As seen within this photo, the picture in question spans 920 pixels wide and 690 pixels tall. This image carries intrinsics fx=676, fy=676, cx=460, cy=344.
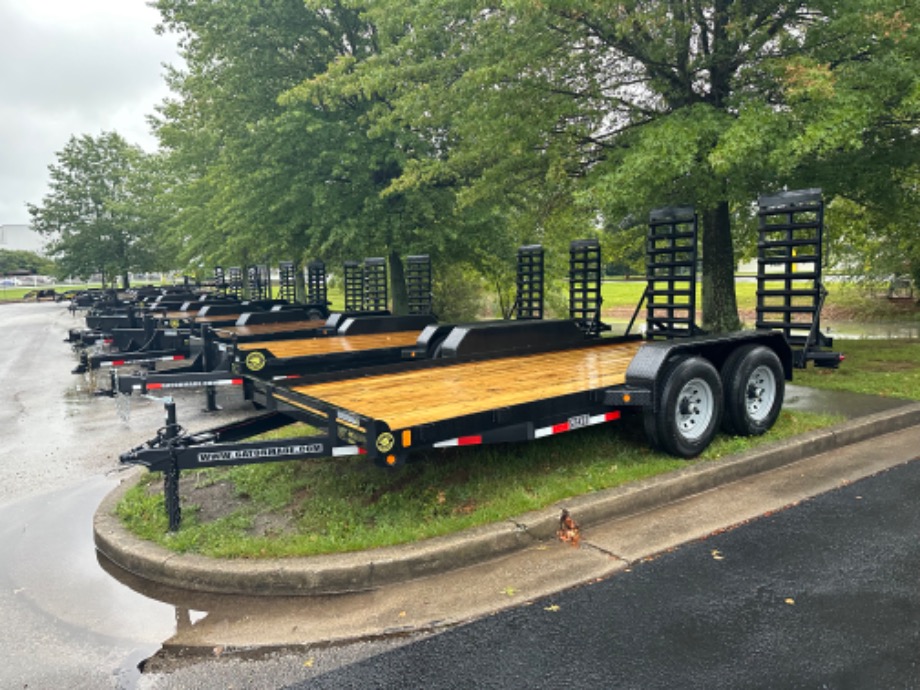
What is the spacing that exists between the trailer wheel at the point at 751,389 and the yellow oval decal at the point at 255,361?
445cm

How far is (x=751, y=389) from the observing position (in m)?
6.32

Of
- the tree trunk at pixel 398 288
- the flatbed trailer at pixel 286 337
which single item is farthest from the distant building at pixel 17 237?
the flatbed trailer at pixel 286 337

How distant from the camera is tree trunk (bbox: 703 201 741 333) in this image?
11.3m

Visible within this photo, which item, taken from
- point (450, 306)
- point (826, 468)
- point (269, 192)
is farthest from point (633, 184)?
point (450, 306)

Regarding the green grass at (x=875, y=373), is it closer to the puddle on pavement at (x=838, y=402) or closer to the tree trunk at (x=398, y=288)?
the puddle on pavement at (x=838, y=402)

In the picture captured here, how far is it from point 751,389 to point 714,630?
3.40 m

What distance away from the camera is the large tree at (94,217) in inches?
1564

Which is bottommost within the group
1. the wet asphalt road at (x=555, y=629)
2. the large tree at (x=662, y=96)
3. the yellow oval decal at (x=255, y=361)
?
the wet asphalt road at (x=555, y=629)

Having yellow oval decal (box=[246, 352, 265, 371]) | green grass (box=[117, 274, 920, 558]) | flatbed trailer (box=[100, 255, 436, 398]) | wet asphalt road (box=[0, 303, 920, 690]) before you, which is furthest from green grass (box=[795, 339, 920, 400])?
yellow oval decal (box=[246, 352, 265, 371])

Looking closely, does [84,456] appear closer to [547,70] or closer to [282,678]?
[282,678]

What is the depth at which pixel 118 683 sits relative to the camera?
Answer: 3223mm

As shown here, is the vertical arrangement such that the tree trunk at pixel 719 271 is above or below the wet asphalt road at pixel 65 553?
above

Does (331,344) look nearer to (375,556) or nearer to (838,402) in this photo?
(375,556)

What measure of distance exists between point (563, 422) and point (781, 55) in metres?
7.17
